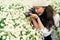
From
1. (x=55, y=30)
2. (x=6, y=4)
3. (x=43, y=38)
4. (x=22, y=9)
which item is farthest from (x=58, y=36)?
(x=6, y=4)

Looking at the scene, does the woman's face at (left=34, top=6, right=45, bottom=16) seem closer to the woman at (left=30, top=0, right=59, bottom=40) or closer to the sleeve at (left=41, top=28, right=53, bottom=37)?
the woman at (left=30, top=0, right=59, bottom=40)

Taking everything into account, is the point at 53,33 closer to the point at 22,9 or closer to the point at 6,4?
the point at 22,9

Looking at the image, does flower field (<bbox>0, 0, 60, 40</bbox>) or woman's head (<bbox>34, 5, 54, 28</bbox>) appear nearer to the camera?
flower field (<bbox>0, 0, 60, 40</bbox>)

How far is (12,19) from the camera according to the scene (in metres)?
4.84

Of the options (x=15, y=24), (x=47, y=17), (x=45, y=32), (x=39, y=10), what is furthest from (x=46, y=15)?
(x=15, y=24)

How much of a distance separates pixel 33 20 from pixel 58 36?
26.5 inches

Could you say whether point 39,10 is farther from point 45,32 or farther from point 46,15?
point 45,32

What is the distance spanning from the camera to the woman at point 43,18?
15.5 feet

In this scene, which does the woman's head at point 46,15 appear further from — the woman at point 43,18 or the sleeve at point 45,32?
the sleeve at point 45,32

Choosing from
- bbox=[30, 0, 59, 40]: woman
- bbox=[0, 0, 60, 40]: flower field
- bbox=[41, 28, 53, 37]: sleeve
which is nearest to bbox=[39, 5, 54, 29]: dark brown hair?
→ bbox=[30, 0, 59, 40]: woman

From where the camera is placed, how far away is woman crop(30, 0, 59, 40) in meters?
4.72

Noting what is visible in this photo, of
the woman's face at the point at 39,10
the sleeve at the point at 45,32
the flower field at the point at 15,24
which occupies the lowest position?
the sleeve at the point at 45,32

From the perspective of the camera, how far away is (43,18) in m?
4.89

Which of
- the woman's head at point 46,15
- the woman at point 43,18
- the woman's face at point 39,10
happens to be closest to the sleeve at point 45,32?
the woman at point 43,18
